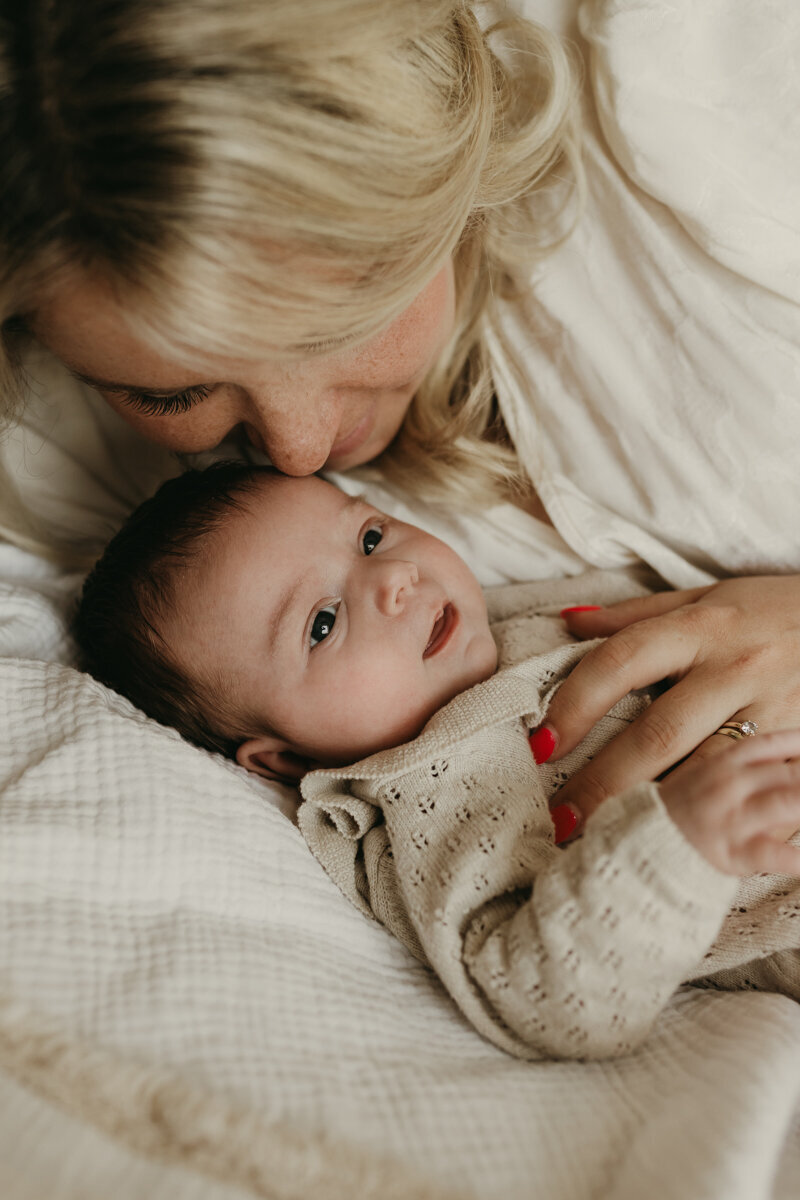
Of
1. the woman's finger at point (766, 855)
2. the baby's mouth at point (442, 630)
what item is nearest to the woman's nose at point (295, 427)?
the baby's mouth at point (442, 630)

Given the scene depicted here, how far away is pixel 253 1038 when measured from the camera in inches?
30.9

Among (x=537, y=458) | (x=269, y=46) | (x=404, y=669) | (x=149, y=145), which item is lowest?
(x=404, y=669)

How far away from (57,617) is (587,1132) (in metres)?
0.98

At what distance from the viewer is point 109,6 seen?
0.74 metres

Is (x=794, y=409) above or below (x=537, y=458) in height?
above

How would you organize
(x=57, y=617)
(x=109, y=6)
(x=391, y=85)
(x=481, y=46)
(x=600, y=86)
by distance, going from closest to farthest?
(x=109, y=6), (x=391, y=85), (x=481, y=46), (x=600, y=86), (x=57, y=617)

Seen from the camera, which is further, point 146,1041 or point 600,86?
point 600,86

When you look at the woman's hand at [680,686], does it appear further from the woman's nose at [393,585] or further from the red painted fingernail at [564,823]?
the woman's nose at [393,585]

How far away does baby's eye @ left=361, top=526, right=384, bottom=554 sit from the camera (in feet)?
4.09

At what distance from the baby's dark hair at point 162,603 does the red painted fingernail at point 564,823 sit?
0.43 meters

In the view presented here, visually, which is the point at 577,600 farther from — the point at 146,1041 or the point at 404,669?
the point at 146,1041

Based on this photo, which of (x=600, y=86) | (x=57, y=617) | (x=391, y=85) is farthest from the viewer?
(x=57, y=617)

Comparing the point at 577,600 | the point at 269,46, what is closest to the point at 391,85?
the point at 269,46

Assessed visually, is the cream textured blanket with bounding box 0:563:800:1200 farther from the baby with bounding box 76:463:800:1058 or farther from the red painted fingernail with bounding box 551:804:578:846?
the red painted fingernail with bounding box 551:804:578:846
